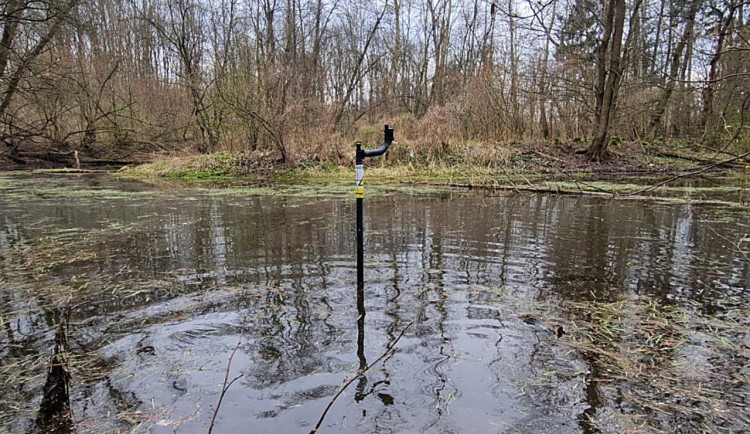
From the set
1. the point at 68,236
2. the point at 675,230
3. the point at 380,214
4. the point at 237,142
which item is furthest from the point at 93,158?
the point at 675,230

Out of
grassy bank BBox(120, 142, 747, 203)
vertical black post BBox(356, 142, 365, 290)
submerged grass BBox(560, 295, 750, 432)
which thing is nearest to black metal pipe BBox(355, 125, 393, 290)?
vertical black post BBox(356, 142, 365, 290)

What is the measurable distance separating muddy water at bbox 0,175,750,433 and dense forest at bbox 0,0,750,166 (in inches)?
417

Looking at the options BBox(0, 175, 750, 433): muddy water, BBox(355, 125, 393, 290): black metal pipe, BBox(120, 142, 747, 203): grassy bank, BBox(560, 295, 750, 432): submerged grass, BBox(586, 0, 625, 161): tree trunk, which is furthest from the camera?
BBox(120, 142, 747, 203): grassy bank

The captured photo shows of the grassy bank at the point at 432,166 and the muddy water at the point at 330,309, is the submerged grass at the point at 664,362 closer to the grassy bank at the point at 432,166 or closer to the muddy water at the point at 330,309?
the muddy water at the point at 330,309

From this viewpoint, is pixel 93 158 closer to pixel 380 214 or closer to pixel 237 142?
pixel 237 142

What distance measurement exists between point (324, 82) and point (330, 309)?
2105 centimetres

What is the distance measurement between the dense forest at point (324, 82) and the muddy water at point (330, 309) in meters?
10.6

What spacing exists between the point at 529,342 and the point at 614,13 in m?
18.6

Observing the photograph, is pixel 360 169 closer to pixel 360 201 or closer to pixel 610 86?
pixel 360 201

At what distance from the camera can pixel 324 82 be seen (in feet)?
75.9

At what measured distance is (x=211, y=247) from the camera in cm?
620

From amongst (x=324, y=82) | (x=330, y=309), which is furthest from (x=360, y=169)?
(x=324, y=82)

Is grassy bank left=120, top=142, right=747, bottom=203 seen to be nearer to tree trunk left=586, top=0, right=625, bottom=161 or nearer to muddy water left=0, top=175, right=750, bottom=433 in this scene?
tree trunk left=586, top=0, right=625, bottom=161

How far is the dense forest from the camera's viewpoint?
17.3 meters
